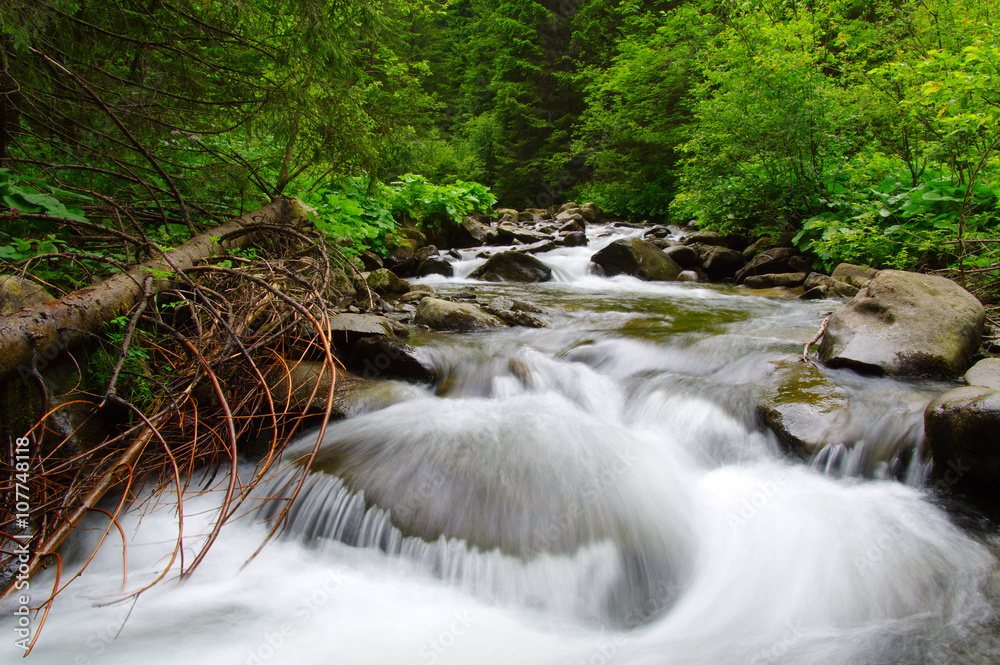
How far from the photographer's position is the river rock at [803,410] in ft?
10.0

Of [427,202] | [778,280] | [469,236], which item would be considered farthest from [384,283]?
[778,280]

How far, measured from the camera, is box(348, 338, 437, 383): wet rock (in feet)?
13.5

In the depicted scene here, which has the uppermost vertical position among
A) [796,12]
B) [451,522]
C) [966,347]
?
[796,12]

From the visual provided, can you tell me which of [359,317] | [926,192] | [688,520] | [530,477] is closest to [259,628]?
[530,477]

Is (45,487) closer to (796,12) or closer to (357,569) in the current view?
(357,569)

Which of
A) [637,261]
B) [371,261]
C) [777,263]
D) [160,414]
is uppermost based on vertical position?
[777,263]

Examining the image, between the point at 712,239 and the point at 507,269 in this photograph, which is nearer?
the point at 507,269

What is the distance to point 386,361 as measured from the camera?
13.6ft

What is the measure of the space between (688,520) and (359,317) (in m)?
3.12

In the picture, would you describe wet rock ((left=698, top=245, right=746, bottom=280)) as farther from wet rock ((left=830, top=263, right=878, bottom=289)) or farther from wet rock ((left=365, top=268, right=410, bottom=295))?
wet rock ((left=365, top=268, right=410, bottom=295))

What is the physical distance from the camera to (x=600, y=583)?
91.4 inches

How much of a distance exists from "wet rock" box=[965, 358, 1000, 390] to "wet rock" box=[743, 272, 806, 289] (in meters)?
5.64

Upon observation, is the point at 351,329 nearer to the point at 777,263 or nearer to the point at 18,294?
the point at 18,294

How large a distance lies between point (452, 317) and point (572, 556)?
3.60 m
